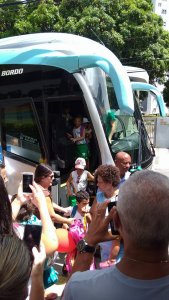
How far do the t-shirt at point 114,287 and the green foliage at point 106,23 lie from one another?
848 inches

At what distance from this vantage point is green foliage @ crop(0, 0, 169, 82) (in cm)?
2292

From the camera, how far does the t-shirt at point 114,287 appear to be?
162 cm

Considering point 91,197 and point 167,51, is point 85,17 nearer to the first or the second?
point 167,51

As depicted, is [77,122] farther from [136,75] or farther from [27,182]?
[136,75]

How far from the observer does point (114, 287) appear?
1.65 meters

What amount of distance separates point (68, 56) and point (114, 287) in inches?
189

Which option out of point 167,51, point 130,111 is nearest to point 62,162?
point 130,111

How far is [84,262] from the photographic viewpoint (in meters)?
2.18

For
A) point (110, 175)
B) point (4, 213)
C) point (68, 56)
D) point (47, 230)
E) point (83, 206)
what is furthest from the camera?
point (68, 56)

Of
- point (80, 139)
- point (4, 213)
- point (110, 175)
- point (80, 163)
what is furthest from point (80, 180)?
point (4, 213)

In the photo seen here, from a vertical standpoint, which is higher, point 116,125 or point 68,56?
point 68,56

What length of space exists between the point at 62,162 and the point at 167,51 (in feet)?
75.6

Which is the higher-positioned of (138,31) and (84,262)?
(138,31)

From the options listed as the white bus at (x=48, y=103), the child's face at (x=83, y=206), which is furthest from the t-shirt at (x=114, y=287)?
the white bus at (x=48, y=103)
